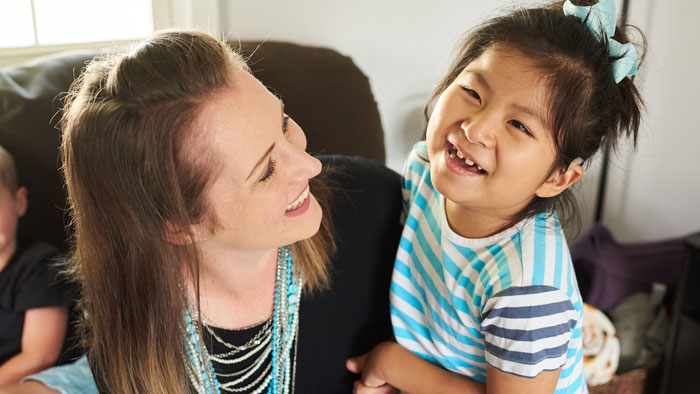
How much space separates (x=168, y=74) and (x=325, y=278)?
0.50m

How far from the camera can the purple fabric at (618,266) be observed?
7.11 ft

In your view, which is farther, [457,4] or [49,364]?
[457,4]

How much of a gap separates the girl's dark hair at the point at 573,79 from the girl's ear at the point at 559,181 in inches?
A: 0.6

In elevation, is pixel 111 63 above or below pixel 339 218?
above

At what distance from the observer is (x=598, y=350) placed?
196 cm

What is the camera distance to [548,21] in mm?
971

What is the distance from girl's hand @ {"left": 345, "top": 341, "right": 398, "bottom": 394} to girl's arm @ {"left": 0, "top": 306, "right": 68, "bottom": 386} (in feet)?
2.00

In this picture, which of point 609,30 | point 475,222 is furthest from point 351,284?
point 609,30

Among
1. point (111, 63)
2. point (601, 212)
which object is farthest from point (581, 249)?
point (111, 63)

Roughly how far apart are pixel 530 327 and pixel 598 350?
1.18 meters

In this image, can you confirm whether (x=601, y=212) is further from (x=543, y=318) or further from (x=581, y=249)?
(x=543, y=318)

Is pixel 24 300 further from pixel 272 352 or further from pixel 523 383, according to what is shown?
pixel 523 383

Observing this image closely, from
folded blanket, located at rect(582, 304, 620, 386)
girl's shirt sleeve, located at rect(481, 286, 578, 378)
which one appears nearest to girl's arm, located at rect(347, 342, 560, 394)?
girl's shirt sleeve, located at rect(481, 286, 578, 378)

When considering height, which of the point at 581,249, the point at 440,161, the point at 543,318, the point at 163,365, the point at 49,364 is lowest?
the point at 581,249
